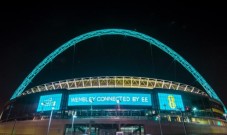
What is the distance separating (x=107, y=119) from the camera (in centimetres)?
4162

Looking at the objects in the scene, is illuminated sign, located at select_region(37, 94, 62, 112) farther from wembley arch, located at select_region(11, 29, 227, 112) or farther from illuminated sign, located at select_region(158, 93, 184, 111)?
illuminated sign, located at select_region(158, 93, 184, 111)

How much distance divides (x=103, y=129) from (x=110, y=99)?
33.2 feet

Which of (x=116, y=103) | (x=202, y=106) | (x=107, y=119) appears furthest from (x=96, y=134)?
(x=202, y=106)

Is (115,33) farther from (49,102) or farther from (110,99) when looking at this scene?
(49,102)

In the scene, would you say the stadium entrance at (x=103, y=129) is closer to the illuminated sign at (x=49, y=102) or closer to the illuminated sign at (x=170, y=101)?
the illuminated sign at (x=49, y=102)

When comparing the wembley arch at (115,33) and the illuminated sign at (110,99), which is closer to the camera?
the illuminated sign at (110,99)

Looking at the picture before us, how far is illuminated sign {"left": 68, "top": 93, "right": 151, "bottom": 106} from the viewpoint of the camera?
44.3 metres

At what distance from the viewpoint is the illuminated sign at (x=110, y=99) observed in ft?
145

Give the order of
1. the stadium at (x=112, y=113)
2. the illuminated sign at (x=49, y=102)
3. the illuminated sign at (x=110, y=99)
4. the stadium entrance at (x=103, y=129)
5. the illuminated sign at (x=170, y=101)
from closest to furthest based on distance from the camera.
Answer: the stadium at (x=112, y=113) → the stadium entrance at (x=103, y=129) → the illuminated sign at (x=110, y=99) → the illuminated sign at (x=170, y=101) → the illuminated sign at (x=49, y=102)

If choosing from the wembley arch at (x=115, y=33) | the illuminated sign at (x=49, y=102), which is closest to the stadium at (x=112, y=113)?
the illuminated sign at (x=49, y=102)

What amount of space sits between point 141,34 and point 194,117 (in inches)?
1456

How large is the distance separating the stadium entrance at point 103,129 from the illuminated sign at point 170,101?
29.9 ft

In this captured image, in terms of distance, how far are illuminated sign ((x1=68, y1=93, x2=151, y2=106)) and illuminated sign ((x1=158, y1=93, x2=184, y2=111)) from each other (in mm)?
3964

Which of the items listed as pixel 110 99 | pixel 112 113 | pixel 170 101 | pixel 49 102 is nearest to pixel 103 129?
pixel 112 113
